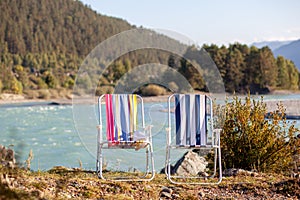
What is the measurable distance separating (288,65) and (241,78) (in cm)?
669

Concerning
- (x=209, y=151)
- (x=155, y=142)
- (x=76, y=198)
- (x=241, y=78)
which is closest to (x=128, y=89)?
(x=155, y=142)

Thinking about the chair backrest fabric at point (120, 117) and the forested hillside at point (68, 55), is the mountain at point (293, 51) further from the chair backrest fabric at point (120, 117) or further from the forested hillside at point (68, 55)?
the chair backrest fabric at point (120, 117)

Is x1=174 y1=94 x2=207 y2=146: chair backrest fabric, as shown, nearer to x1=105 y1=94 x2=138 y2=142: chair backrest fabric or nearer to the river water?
x1=105 y1=94 x2=138 y2=142: chair backrest fabric

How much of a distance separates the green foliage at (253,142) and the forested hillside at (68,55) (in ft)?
10.8

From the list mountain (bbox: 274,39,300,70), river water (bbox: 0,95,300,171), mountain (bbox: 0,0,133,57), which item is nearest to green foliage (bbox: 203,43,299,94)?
river water (bbox: 0,95,300,171)

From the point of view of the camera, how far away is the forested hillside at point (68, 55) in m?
36.2

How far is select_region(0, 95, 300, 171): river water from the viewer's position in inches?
245

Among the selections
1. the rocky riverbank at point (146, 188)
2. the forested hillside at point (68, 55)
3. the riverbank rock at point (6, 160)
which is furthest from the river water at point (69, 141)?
the forested hillside at point (68, 55)

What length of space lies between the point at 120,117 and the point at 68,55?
2273 inches

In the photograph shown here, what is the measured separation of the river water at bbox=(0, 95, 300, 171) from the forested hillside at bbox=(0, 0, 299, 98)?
1962 mm

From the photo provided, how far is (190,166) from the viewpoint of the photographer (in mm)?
4910

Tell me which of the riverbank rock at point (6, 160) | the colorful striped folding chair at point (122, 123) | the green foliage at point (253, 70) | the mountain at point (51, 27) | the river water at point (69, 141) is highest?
the mountain at point (51, 27)

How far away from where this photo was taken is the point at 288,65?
40.9 metres

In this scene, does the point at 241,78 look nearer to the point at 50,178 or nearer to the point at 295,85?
the point at 295,85
